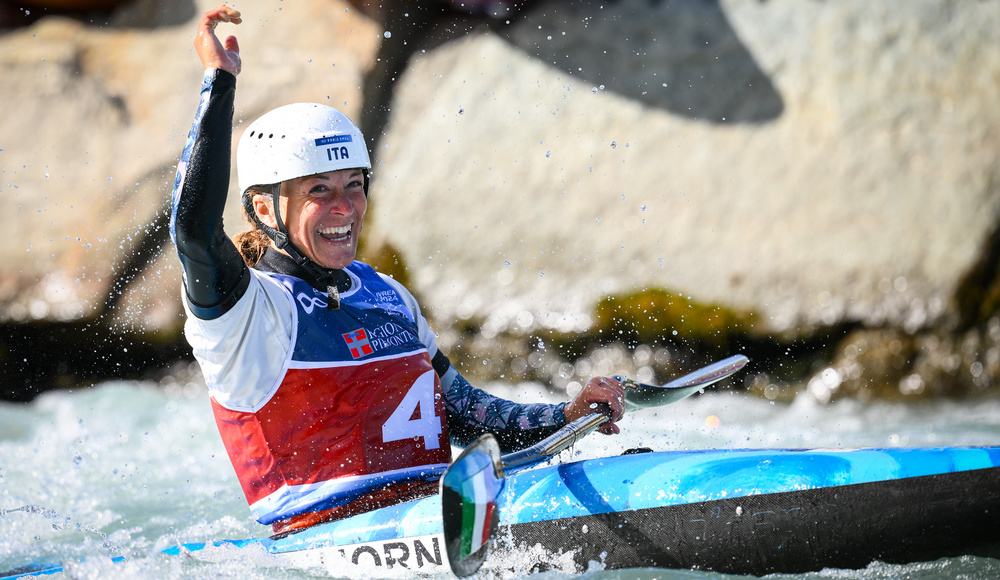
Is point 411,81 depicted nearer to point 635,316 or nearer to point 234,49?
point 635,316

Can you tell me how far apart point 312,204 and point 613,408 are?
1.06 m

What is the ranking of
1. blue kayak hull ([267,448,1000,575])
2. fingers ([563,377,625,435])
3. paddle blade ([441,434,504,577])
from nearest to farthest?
paddle blade ([441,434,504,577]) < blue kayak hull ([267,448,1000,575]) < fingers ([563,377,625,435])

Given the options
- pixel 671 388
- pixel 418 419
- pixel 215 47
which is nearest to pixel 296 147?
pixel 215 47

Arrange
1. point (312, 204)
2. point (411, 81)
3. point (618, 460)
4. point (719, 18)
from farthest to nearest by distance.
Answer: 1. point (411, 81)
2. point (719, 18)
3. point (312, 204)
4. point (618, 460)

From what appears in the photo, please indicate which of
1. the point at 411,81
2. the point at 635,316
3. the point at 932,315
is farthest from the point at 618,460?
the point at 411,81

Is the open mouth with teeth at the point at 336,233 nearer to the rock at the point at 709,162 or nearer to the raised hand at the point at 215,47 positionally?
the raised hand at the point at 215,47

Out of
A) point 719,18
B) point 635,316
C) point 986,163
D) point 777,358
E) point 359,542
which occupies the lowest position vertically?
point 777,358

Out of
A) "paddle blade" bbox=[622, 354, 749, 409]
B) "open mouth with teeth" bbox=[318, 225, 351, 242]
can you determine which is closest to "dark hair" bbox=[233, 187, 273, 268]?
"open mouth with teeth" bbox=[318, 225, 351, 242]

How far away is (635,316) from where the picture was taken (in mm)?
6059

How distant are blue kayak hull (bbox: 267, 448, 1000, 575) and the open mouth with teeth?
0.79 metres

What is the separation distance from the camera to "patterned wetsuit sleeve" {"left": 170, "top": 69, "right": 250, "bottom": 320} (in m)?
2.02

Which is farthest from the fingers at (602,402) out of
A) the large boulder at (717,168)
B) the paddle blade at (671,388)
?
the large boulder at (717,168)

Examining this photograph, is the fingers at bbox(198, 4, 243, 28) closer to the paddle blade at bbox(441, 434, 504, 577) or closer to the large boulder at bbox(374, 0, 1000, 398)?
the paddle blade at bbox(441, 434, 504, 577)

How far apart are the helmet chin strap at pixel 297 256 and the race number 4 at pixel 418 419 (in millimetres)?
335
